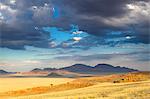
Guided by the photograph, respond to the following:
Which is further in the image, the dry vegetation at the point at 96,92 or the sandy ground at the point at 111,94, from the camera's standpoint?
the dry vegetation at the point at 96,92

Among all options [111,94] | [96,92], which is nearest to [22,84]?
[96,92]

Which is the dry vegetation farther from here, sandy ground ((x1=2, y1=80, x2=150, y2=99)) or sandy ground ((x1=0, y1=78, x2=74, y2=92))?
sandy ground ((x1=0, y1=78, x2=74, y2=92))

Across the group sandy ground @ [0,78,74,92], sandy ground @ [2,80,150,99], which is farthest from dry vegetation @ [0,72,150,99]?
sandy ground @ [0,78,74,92]

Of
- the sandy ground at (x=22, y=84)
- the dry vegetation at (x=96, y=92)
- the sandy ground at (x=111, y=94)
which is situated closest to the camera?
the sandy ground at (x=111, y=94)

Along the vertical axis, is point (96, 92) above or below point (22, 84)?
below

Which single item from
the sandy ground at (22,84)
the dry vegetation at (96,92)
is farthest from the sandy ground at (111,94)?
the sandy ground at (22,84)

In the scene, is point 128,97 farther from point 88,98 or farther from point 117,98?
point 88,98

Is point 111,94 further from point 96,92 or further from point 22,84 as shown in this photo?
point 22,84

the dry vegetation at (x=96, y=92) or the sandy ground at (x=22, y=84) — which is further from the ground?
the sandy ground at (x=22, y=84)

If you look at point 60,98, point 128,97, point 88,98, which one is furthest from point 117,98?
point 60,98

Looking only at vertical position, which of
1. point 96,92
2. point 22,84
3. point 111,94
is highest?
point 22,84

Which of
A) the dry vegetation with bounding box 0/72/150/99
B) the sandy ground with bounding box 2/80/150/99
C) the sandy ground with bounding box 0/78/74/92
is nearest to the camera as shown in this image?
the sandy ground with bounding box 2/80/150/99

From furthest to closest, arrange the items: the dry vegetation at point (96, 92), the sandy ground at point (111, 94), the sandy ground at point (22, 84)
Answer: the sandy ground at point (22, 84), the dry vegetation at point (96, 92), the sandy ground at point (111, 94)

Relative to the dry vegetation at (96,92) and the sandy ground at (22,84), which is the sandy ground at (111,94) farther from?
the sandy ground at (22,84)
